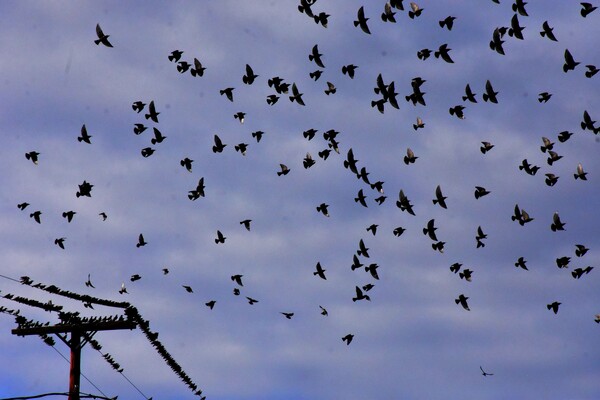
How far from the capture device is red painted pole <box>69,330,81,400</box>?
66.4 feet

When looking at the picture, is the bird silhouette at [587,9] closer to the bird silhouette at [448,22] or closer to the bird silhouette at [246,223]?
the bird silhouette at [448,22]

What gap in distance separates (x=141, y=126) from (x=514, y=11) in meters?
12.8

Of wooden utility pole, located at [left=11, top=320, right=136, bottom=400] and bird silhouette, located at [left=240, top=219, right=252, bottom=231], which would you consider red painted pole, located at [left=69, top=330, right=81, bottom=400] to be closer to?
wooden utility pole, located at [left=11, top=320, right=136, bottom=400]

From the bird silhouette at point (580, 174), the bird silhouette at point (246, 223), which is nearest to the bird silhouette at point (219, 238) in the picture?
the bird silhouette at point (246, 223)

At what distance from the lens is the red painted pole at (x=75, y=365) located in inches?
797

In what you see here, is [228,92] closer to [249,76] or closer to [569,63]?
[249,76]

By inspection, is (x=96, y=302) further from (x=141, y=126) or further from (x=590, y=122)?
(x=590, y=122)

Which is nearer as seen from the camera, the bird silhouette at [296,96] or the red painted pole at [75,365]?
the red painted pole at [75,365]

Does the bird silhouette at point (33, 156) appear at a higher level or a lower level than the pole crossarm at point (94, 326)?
higher

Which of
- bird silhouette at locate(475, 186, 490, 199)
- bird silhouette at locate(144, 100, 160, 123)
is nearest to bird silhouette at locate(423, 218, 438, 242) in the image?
bird silhouette at locate(475, 186, 490, 199)

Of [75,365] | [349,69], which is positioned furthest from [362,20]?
[75,365]

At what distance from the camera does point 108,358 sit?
2550cm

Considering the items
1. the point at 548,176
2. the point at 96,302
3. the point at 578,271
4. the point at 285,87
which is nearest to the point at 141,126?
the point at 285,87

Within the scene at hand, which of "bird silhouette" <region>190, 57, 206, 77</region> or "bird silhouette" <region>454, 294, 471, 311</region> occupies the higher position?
"bird silhouette" <region>190, 57, 206, 77</region>
